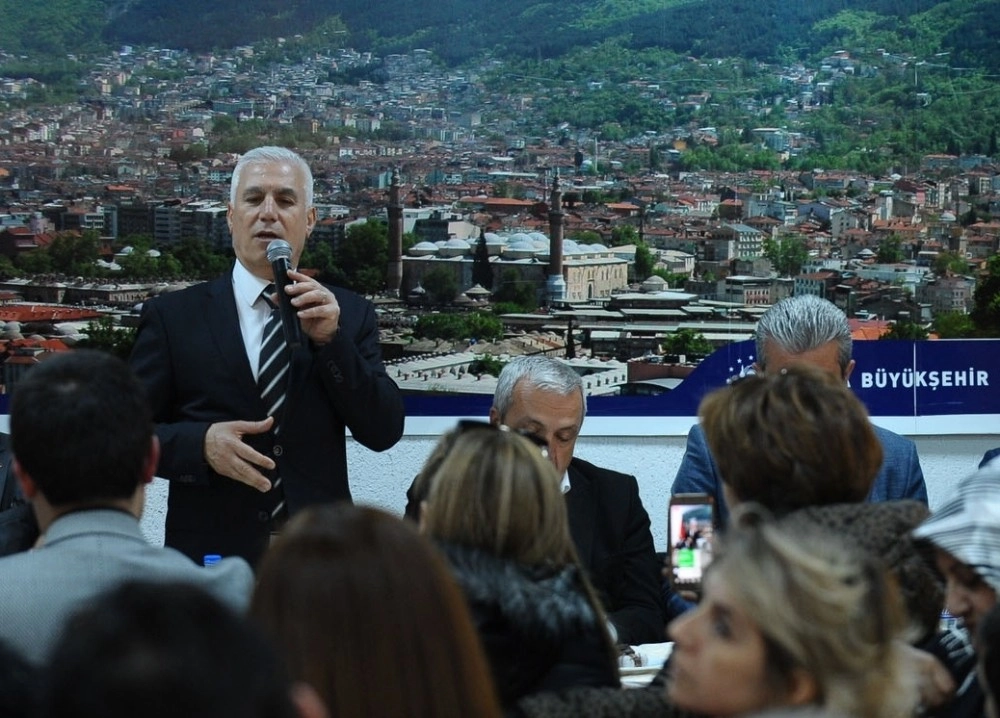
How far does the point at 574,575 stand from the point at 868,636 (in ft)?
1.78

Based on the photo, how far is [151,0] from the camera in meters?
4.98

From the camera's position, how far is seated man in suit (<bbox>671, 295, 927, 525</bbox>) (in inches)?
130

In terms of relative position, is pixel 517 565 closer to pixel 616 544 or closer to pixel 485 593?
pixel 485 593

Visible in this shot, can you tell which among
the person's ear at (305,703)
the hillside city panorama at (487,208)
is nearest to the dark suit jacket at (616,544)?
the hillside city panorama at (487,208)

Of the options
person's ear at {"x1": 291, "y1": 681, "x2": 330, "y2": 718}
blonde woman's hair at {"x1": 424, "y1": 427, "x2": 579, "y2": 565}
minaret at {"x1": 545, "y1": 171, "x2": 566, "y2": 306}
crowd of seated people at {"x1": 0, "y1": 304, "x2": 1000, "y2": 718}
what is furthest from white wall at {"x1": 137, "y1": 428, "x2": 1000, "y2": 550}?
person's ear at {"x1": 291, "y1": 681, "x2": 330, "y2": 718}

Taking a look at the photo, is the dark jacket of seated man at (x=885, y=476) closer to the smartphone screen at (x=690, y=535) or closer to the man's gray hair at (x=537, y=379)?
the man's gray hair at (x=537, y=379)

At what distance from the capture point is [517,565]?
197cm

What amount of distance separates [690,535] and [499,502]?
573mm

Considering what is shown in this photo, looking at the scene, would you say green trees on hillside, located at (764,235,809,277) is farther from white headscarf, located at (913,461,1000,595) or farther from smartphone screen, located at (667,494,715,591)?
white headscarf, located at (913,461,1000,595)

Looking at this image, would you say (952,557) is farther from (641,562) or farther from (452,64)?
(452,64)

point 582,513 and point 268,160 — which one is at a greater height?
point 268,160

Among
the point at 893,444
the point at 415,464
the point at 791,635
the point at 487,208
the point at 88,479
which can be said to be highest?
the point at 487,208

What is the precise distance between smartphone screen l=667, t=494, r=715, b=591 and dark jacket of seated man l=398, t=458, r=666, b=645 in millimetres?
817

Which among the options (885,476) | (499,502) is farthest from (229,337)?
(885,476)
